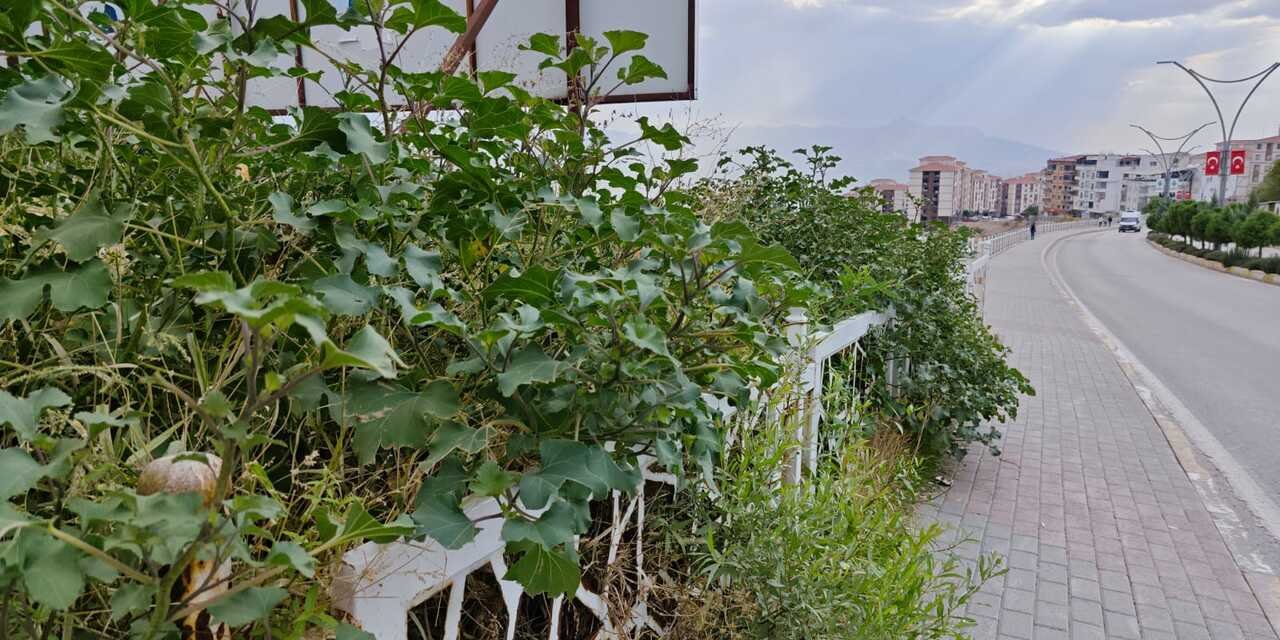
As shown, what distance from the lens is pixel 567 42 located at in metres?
4.74

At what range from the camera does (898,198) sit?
7055 mm

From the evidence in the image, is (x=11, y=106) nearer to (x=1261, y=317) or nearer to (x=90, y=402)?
Result: (x=90, y=402)

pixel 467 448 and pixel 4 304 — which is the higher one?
pixel 4 304

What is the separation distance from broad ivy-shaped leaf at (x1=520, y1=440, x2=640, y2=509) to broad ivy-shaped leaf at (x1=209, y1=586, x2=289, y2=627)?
321 millimetres

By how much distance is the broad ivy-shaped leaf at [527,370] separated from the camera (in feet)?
3.56

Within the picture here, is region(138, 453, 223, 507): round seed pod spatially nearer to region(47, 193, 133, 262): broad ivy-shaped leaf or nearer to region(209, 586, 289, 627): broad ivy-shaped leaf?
region(209, 586, 289, 627): broad ivy-shaped leaf

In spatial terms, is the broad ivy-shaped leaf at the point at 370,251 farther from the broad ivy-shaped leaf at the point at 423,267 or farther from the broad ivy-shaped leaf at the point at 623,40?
the broad ivy-shaped leaf at the point at 623,40

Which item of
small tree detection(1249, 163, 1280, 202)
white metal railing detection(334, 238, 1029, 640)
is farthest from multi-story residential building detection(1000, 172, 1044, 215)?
white metal railing detection(334, 238, 1029, 640)

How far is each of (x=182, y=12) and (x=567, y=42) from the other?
3747 mm

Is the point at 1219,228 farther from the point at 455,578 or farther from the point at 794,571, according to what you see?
the point at 455,578

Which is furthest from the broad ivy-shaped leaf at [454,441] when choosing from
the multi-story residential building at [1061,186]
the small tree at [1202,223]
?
the multi-story residential building at [1061,186]

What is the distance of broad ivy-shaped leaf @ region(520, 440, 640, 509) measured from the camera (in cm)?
106

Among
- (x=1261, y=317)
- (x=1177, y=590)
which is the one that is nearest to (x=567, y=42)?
(x=1177, y=590)

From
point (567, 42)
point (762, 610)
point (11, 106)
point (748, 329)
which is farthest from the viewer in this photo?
point (567, 42)
